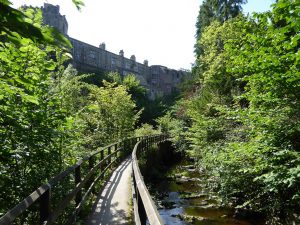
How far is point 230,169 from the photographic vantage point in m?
9.56

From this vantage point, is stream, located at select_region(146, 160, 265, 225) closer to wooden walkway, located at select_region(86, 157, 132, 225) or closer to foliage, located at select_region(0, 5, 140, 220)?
wooden walkway, located at select_region(86, 157, 132, 225)

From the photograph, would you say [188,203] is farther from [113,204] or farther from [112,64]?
[112,64]

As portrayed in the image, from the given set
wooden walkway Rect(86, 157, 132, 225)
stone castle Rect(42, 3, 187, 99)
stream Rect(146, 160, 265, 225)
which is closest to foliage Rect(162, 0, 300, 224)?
stream Rect(146, 160, 265, 225)

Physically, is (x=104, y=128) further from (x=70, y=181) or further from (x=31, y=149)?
(x=31, y=149)

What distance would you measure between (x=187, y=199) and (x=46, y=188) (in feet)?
35.6

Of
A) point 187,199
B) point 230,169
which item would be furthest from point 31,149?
point 187,199

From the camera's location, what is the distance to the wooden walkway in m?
6.00

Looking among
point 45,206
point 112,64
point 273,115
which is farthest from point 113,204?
point 112,64

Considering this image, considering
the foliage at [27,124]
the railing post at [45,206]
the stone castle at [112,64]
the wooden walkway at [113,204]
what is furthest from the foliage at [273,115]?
the stone castle at [112,64]

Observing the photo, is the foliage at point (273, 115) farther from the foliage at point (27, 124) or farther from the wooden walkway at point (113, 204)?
the foliage at point (27, 124)

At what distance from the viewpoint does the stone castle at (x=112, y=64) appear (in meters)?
52.4

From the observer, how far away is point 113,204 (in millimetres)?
7246

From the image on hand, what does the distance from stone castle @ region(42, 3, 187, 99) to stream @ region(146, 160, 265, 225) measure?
2810 centimetres

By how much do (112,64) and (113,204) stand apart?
54.3 metres
